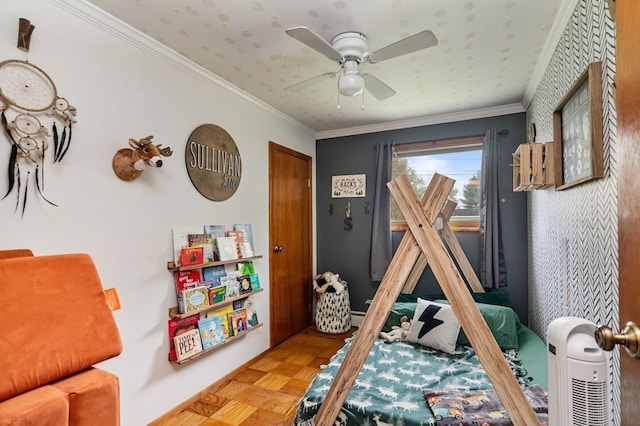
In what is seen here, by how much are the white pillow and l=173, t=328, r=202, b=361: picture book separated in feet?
5.18

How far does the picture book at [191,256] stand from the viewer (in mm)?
2205

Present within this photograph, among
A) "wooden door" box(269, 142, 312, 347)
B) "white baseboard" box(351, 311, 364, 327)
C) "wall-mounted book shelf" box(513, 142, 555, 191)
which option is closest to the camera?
"wall-mounted book shelf" box(513, 142, 555, 191)

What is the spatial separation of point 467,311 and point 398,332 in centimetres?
130

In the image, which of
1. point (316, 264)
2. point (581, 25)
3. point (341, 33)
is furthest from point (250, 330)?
point (581, 25)

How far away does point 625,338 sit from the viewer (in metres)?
0.66

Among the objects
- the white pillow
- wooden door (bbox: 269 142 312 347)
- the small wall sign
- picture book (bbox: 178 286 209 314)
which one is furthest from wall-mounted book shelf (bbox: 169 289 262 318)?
the small wall sign

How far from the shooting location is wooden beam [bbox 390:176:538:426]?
4.52 ft

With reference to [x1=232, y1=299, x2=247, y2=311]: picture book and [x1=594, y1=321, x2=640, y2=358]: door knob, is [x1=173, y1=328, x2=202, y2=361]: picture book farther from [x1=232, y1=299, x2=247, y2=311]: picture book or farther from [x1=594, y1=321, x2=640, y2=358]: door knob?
[x1=594, y1=321, x2=640, y2=358]: door knob

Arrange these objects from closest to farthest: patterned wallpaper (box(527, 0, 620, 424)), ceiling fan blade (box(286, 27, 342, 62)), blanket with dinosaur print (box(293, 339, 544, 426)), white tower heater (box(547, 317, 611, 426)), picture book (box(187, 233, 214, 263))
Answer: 1. white tower heater (box(547, 317, 611, 426))
2. patterned wallpaper (box(527, 0, 620, 424))
3. ceiling fan blade (box(286, 27, 342, 62))
4. blanket with dinosaur print (box(293, 339, 544, 426))
5. picture book (box(187, 233, 214, 263))

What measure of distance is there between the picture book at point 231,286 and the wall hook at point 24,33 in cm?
175

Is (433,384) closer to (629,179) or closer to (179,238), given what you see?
(629,179)

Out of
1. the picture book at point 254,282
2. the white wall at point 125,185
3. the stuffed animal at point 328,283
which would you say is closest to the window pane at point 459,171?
the stuffed animal at point 328,283

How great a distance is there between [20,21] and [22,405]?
1.61 metres

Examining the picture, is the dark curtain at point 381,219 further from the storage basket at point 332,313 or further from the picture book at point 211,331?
the picture book at point 211,331
